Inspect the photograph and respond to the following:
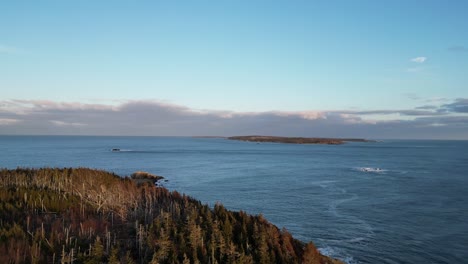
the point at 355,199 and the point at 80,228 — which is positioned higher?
the point at 80,228

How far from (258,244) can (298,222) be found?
1630 centimetres

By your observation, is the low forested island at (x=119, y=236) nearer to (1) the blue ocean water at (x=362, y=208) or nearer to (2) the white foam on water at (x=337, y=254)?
(2) the white foam on water at (x=337, y=254)

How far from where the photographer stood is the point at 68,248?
11.7m

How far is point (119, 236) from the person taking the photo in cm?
1409

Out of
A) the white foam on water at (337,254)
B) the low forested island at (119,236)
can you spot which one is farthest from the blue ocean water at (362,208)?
the low forested island at (119,236)

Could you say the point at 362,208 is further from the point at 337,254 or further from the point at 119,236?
the point at 119,236

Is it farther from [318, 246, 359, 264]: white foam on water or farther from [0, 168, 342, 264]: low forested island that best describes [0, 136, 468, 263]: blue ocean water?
[0, 168, 342, 264]: low forested island

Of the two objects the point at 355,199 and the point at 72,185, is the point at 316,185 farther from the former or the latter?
the point at 72,185

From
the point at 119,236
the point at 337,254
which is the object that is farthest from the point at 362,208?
the point at 119,236

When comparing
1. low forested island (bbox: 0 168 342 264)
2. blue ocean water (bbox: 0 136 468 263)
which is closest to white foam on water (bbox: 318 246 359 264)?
blue ocean water (bbox: 0 136 468 263)

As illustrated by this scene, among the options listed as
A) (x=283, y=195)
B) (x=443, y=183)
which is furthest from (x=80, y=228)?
(x=443, y=183)

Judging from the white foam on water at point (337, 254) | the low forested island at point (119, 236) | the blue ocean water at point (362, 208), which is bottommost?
the white foam on water at point (337, 254)

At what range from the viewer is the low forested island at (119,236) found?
1127 centimetres

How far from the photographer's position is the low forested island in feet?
37.0
